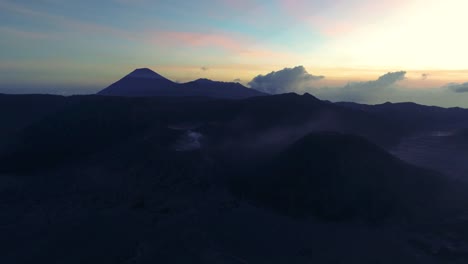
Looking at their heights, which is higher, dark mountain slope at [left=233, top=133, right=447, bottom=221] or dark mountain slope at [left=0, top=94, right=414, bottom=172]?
dark mountain slope at [left=0, top=94, right=414, bottom=172]

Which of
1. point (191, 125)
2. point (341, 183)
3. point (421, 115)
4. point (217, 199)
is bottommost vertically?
point (217, 199)

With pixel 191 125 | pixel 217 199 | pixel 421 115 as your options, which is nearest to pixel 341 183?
pixel 217 199

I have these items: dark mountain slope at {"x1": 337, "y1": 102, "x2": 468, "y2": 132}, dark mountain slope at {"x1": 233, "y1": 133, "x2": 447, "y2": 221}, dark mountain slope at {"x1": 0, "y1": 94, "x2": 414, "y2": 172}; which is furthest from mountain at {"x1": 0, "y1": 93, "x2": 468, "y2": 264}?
dark mountain slope at {"x1": 337, "y1": 102, "x2": 468, "y2": 132}

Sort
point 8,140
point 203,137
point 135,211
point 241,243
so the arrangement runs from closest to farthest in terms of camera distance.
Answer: point 241,243, point 135,211, point 203,137, point 8,140

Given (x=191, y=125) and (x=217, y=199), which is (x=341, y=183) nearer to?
(x=217, y=199)

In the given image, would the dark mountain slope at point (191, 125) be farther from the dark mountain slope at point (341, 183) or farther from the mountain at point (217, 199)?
the dark mountain slope at point (341, 183)

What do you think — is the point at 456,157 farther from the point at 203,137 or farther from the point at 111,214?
the point at 111,214

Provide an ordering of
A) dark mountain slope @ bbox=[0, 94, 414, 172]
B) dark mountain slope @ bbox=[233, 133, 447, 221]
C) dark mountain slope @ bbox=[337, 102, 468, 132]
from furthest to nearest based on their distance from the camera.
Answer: dark mountain slope @ bbox=[337, 102, 468, 132], dark mountain slope @ bbox=[0, 94, 414, 172], dark mountain slope @ bbox=[233, 133, 447, 221]

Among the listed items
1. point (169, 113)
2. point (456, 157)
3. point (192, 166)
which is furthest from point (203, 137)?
point (456, 157)

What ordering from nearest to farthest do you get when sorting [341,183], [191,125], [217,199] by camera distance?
[217,199], [341,183], [191,125]

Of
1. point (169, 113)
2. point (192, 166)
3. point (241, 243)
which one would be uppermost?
point (169, 113)

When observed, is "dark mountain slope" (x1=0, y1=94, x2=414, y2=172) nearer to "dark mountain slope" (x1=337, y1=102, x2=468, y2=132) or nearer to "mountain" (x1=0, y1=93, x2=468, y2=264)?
"mountain" (x1=0, y1=93, x2=468, y2=264)
